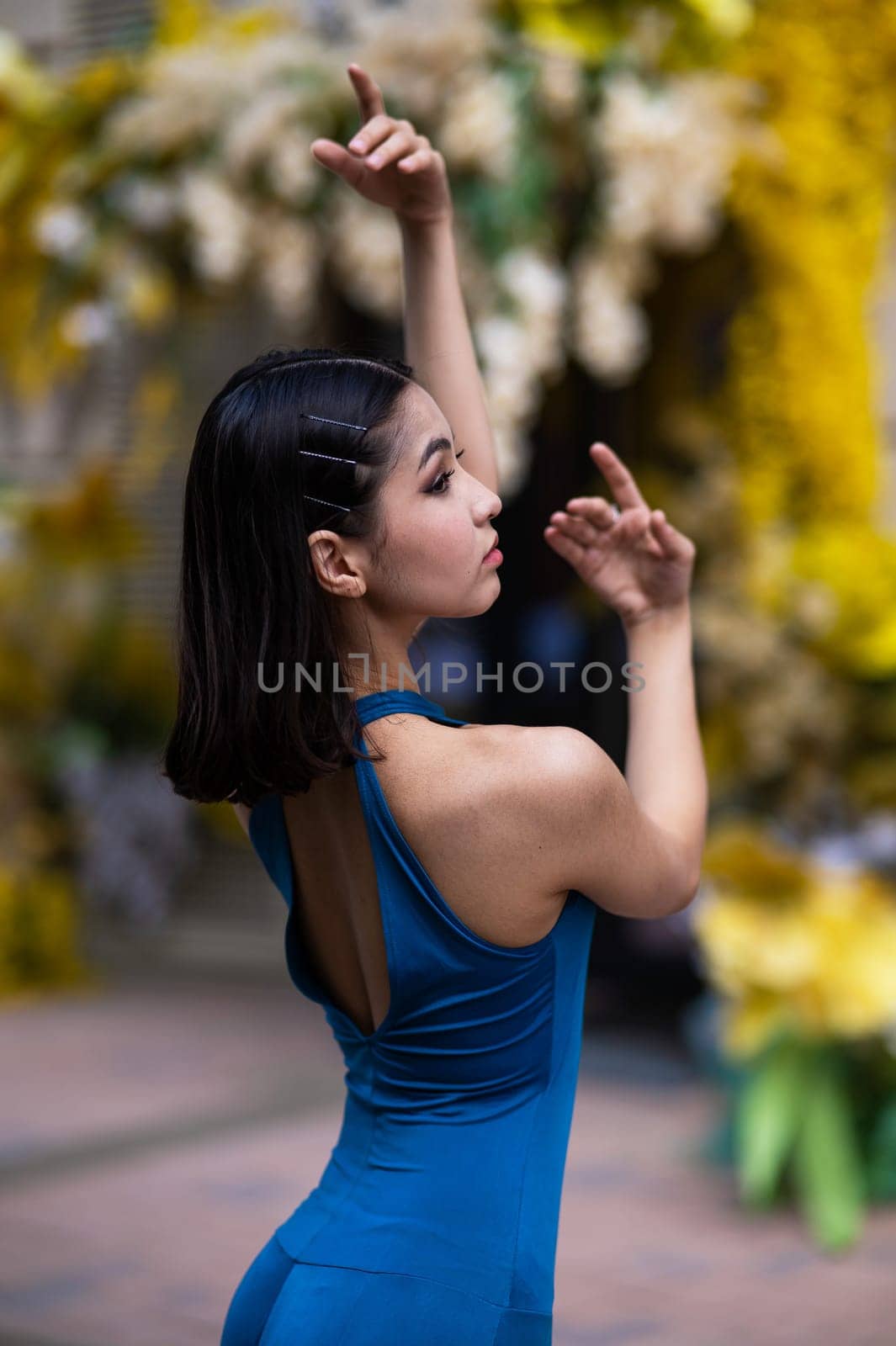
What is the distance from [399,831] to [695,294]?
4250 millimetres

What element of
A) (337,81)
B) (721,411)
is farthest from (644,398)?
(337,81)

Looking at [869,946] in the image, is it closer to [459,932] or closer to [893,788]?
[893,788]

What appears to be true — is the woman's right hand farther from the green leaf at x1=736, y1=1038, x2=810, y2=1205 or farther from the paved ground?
the green leaf at x1=736, y1=1038, x2=810, y2=1205

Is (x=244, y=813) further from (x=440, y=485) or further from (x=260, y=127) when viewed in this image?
(x=260, y=127)

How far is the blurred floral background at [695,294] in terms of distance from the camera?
401 cm

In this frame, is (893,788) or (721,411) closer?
(893,788)

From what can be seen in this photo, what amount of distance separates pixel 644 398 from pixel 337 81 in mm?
1570

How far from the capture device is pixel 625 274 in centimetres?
472

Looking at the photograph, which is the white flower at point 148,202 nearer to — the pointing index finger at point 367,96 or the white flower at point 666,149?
the white flower at point 666,149

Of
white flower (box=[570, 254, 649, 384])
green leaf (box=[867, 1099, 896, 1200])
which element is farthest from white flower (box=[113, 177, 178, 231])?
green leaf (box=[867, 1099, 896, 1200])

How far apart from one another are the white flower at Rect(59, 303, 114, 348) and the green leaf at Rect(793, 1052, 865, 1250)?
130 inches

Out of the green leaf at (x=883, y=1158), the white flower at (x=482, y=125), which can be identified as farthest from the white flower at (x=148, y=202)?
the green leaf at (x=883, y=1158)

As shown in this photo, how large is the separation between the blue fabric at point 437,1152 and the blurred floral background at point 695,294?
2440 mm

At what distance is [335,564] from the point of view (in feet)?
4.98
